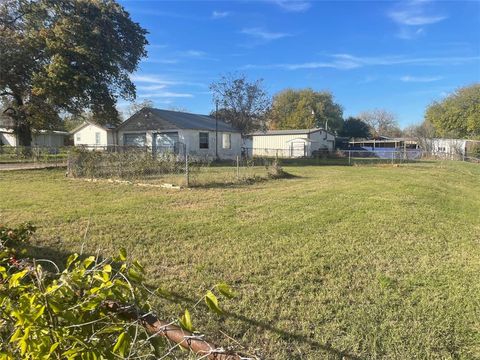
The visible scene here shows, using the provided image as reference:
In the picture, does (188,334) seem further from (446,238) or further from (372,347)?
(446,238)

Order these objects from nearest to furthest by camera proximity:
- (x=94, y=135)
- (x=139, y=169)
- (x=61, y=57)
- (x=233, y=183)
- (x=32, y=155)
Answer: (x=233, y=183), (x=139, y=169), (x=61, y=57), (x=32, y=155), (x=94, y=135)

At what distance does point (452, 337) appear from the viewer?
306 cm

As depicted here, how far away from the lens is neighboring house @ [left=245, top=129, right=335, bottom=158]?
132 feet

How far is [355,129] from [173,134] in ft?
137

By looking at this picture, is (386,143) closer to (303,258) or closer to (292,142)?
(292,142)

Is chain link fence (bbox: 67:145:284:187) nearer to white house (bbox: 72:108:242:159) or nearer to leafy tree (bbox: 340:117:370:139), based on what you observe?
white house (bbox: 72:108:242:159)

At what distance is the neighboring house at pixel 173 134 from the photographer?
25797 millimetres

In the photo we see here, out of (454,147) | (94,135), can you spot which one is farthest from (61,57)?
(454,147)

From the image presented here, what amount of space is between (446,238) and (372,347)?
4.01 metres

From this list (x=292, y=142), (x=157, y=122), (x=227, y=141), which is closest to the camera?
(x=157, y=122)

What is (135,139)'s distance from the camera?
1088 inches

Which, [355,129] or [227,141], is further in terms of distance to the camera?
[355,129]

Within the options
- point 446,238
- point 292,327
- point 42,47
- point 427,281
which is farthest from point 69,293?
point 42,47

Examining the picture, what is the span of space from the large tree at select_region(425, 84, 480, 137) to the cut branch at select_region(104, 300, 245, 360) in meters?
52.3
